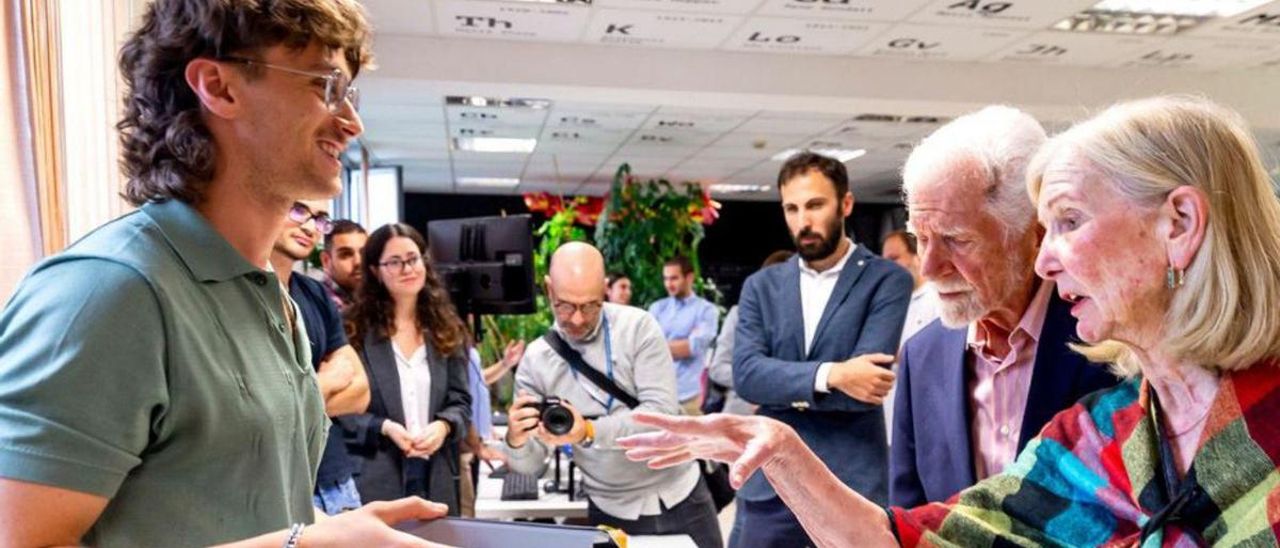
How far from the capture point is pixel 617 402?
2.91 m

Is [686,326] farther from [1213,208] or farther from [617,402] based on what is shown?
[1213,208]

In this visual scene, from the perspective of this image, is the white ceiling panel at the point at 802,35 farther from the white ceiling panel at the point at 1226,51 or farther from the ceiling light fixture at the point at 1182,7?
the white ceiling panel at the point at 1226,51

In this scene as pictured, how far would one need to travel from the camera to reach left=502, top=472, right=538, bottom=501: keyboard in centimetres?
323

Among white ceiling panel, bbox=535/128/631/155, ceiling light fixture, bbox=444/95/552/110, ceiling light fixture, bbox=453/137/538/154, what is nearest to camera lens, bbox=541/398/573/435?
ceiling light fixture, bbox=444/95/552/110

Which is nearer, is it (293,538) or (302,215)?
(293,538)

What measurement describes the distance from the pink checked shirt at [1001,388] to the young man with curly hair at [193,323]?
3.10 feet

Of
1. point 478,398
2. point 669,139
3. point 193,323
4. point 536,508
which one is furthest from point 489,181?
point 193,323

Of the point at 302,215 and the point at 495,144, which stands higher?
the point at 495,144

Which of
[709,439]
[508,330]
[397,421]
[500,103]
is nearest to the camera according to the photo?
[709,439]

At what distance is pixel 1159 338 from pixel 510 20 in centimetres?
495

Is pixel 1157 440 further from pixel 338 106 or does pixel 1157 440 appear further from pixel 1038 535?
pixel 338 106

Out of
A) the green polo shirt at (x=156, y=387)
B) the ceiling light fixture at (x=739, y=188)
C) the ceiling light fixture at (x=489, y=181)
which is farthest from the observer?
the ceiling light fixture at (x=739, y=188)

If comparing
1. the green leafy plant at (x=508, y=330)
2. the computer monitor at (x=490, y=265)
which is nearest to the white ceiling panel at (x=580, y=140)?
the green leafy plant at (x=508, y=330)

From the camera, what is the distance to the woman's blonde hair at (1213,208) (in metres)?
1.04
